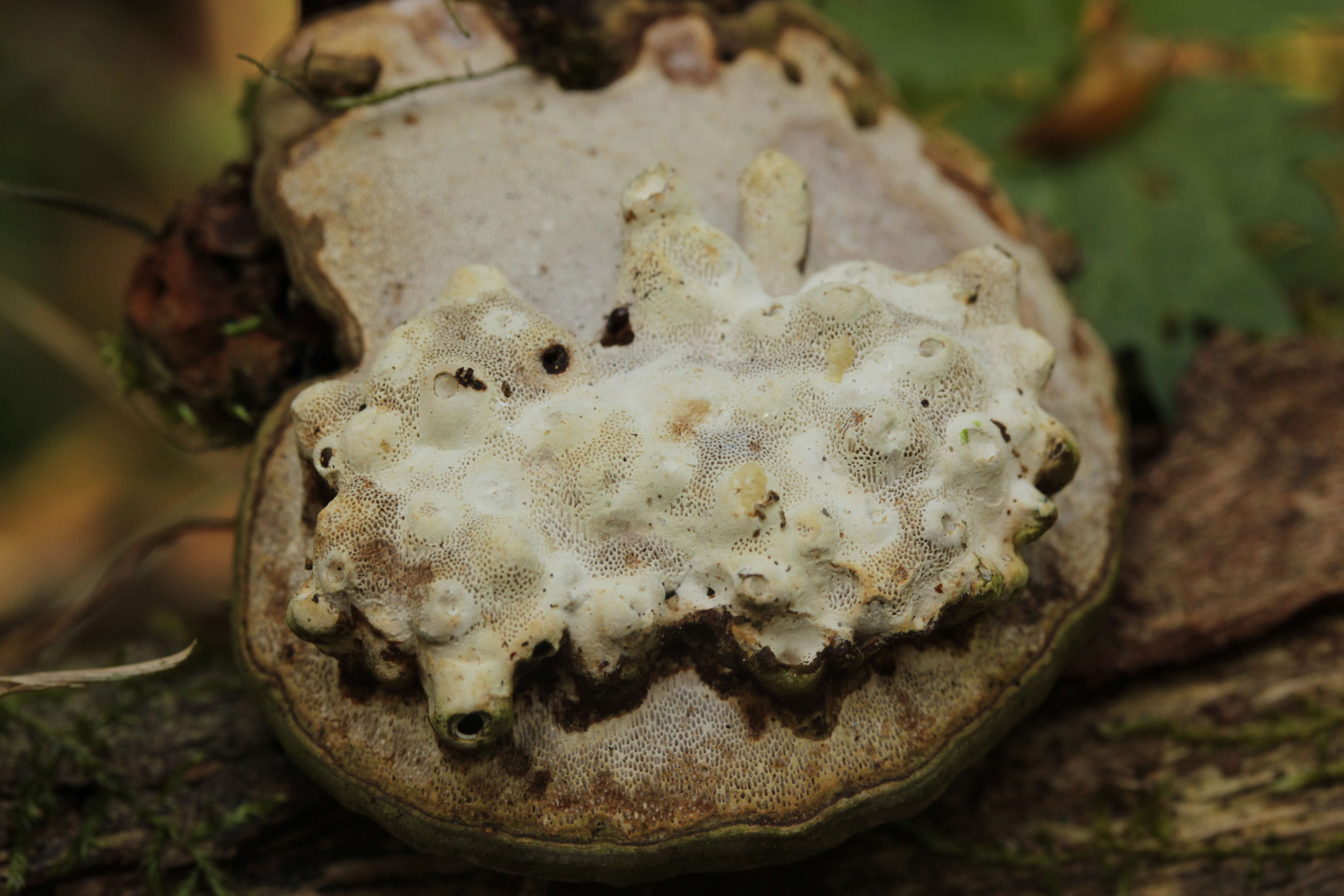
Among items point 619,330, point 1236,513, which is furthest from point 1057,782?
point 619,330

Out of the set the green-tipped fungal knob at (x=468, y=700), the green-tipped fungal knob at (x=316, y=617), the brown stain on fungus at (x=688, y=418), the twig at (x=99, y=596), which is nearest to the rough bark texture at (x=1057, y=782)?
the twig at (x=99, y=596)

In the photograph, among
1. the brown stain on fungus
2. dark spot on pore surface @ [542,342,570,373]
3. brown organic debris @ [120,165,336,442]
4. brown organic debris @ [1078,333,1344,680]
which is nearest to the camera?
the brown stain on fungus

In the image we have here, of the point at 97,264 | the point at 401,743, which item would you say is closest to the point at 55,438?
the point at 97,264

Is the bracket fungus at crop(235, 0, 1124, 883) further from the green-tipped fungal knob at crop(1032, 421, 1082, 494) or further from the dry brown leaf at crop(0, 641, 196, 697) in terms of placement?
the dry brown leaf at crop(0, 641, 196, 697)

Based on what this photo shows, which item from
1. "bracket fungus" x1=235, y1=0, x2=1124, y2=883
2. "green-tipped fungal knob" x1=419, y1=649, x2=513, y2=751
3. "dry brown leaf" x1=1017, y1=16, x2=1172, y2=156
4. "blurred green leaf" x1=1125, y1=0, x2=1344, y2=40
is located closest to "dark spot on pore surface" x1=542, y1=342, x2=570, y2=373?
"bracket fungus" x1=235, y1=0, x2=1124, y2=883

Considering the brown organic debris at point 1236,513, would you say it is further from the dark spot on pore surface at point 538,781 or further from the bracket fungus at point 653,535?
the dark spot on pore surface at point 538,781

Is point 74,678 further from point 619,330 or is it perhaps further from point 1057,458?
point 1057,458
